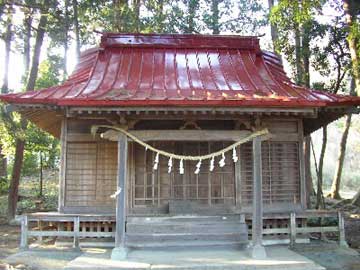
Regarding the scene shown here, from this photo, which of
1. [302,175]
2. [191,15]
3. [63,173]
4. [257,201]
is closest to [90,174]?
[63,173]

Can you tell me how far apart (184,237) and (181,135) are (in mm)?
2400

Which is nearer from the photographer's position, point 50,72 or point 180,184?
point 180,184

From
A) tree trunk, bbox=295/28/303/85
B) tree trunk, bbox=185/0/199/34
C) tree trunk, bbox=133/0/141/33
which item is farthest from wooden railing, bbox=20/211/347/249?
tree trunk, bbox=185/0/199/34

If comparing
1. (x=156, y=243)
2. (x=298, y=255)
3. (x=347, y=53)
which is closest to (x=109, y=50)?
(x=156, y=243)

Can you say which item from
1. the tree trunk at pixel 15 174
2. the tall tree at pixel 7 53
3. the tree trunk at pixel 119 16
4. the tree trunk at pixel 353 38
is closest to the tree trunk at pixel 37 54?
the tall tree at pixel 7 53

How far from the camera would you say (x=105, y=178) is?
9.61 meters

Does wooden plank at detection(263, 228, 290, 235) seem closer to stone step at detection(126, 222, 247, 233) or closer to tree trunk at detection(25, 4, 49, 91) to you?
stone step at detection(126, 222, 247, 233)

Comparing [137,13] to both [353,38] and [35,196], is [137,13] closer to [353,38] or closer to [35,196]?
[353,38]

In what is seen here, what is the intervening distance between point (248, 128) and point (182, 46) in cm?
411

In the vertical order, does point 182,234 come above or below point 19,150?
below

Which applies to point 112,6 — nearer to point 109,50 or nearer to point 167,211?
point 109,50

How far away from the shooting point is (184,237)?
867 cm

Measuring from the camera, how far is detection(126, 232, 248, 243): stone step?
28.5 ft

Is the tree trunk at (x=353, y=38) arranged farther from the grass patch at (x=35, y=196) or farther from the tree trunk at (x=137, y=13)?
the grass patch at (x=35, y=196)
